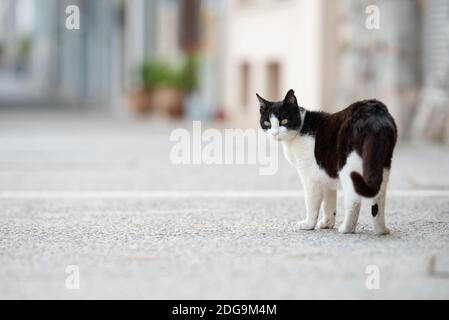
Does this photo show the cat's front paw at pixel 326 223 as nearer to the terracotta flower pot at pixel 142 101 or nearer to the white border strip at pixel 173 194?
the white border strip at pixel 173 194

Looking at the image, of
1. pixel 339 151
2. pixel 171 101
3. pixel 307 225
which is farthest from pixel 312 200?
pixel 171 101

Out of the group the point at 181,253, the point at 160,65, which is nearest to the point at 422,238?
the point at 181,253

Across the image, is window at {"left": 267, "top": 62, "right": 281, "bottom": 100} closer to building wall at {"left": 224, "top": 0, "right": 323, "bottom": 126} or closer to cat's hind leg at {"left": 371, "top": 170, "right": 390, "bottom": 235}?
building wall at {"left": 224, "top": 0, "right": 323, "bottom": 126}

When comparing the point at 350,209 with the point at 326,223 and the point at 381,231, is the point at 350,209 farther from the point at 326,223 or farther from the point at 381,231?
the point at 326,223

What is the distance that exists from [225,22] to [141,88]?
565cm

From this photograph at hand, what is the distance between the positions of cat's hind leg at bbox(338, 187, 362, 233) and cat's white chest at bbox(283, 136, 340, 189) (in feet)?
0.65

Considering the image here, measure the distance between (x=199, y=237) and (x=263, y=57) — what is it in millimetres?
14394

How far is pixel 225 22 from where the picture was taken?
24.1m

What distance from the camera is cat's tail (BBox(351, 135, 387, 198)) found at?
6.72 m

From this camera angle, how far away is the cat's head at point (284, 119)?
743 centimetres

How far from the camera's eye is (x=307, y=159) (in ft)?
24.1

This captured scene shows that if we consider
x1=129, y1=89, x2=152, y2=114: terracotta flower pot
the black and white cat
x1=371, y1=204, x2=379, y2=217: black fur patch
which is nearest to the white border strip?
the black and white cat
